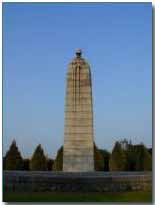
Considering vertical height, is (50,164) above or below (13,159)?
below

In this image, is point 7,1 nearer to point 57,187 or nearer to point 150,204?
point 57,187

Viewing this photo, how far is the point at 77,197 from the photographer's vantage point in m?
10.6

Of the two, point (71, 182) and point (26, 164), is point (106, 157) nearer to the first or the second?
point (71, 182)

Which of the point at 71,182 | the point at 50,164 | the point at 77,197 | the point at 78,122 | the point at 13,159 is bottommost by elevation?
the point at 77,197

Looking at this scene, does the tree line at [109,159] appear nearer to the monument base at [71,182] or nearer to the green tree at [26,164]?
the green tree at [26,164]

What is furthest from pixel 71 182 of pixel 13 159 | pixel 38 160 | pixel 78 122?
pixel 78 122

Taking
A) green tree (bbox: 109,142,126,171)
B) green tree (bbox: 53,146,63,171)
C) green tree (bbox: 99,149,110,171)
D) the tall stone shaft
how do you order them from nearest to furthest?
1. green tree (bbox: 109,142,126,171)
2. green tree (bbox: 99,149,110,171)
3. green tree (bbox: 53,146,63,171)
4. the tall stone shaft

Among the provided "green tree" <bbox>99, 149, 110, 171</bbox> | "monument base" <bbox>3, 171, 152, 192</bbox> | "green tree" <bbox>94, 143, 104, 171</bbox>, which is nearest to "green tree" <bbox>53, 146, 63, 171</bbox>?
"monument base" <bbox>3, 171, 152, 192</bbox>

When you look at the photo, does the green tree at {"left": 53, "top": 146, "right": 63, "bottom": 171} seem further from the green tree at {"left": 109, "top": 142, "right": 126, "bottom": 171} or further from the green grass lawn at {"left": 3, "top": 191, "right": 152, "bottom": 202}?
the green tree at {"left": 109, "top": 142, "right": 126, "bottom": 171}

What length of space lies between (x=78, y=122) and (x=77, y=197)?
5.22ft

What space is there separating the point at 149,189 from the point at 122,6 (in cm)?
314

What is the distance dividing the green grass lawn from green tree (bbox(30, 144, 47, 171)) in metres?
0.48

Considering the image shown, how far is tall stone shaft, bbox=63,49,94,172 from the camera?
11.4 meters

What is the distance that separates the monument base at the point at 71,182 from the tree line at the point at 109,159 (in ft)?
0.34
